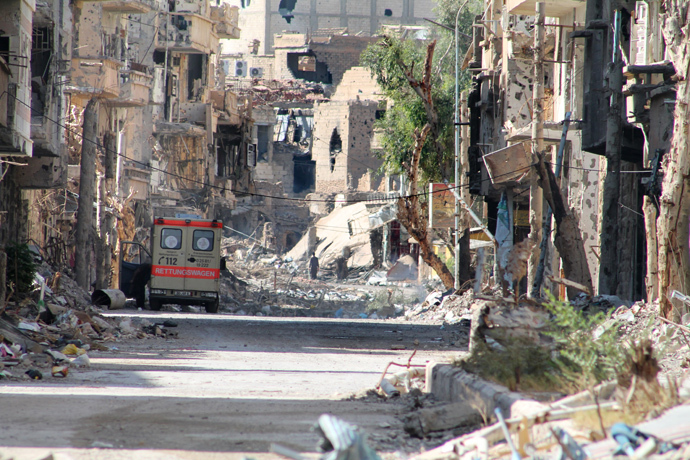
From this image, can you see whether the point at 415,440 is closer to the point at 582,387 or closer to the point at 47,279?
the point at 582,387

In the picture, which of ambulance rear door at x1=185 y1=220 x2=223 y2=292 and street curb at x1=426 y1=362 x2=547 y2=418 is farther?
ambulance rear door at x1=185 y1=220 x2=223 y2=292

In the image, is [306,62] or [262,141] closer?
[262,141]

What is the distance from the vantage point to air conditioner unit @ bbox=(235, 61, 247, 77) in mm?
90306

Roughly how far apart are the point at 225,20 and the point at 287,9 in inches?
1487

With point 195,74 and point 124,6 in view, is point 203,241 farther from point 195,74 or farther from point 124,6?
point 195,74

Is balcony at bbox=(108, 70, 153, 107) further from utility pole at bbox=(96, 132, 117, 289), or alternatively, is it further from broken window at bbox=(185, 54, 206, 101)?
broken window at bbox=(185, 54, 206, 101)

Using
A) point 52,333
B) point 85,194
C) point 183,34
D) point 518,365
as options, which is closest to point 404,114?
point 85,194

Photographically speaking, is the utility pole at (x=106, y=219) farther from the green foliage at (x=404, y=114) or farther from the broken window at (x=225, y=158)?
the broken window at (x=225, y=158)

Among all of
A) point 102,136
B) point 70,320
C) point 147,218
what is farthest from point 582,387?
point 147,218

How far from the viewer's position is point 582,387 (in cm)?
693

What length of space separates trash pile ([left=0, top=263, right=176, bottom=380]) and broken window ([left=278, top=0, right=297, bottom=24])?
81.6 m

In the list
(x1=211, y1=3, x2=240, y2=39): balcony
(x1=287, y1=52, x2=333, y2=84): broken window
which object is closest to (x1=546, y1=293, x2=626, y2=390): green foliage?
(x1=211, y1=3, x2=240, y2=39): balcony

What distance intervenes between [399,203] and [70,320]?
1462 centimetres

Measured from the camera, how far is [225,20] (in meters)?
64.8
